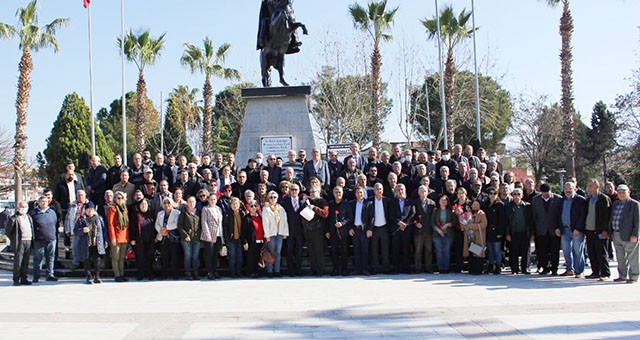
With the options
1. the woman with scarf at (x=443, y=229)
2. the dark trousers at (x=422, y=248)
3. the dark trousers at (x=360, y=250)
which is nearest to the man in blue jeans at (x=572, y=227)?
the woman with scarf at (x=443, y=229)

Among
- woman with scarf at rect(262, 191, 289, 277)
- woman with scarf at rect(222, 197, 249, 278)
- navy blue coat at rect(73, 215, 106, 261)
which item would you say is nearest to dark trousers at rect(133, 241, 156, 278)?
navy blue coat at rect(73, 215, 106, 261)

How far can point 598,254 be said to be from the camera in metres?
10.3

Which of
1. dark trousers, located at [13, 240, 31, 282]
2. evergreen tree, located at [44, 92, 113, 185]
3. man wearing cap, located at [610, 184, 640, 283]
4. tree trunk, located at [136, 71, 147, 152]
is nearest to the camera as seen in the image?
man wearing cap, located at [610, 184, 640, 283]

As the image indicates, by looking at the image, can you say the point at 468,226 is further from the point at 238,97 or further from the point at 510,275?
the point at 238,97

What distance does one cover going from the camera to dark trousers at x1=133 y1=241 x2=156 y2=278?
437 inches

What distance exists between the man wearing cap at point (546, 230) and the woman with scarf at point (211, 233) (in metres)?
5.96

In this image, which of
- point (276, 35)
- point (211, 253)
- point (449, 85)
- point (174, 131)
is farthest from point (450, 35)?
point (174, 131)

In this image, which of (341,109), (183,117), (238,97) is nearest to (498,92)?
(341,109)

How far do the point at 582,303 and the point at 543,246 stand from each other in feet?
11.0

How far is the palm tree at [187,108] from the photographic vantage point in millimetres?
52094

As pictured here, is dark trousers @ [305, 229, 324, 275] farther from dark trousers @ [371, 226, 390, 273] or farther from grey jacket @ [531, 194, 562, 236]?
grey jacket @ [531, 194, 562, 236]

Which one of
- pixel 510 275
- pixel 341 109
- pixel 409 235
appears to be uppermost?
pixel 341 109

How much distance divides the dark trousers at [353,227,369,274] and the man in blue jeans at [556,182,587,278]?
11.6 feet

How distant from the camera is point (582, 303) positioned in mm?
7781
